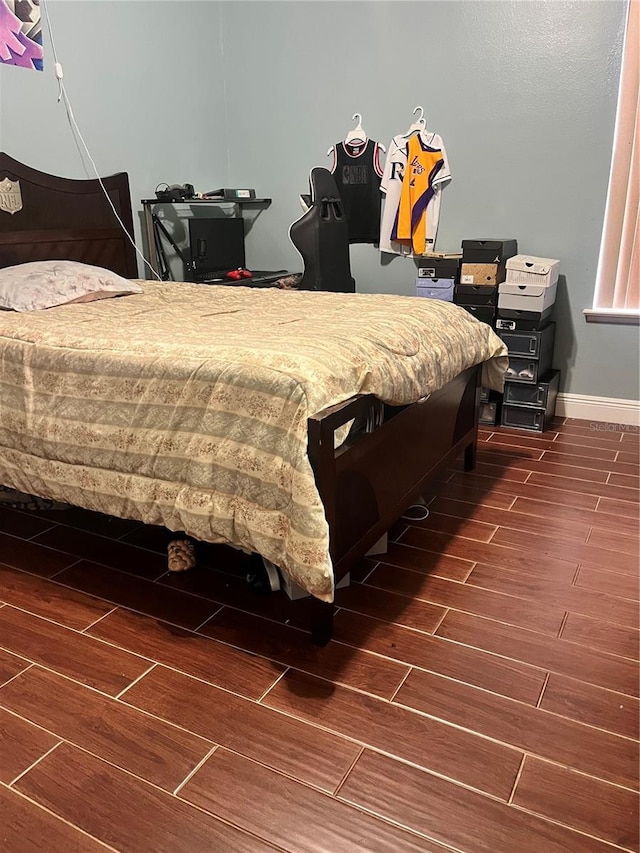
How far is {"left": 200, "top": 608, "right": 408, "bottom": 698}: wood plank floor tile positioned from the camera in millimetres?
1704

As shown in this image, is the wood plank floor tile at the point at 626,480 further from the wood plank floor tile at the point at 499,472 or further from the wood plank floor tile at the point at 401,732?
the wood plank floor tile at the point at 401,732

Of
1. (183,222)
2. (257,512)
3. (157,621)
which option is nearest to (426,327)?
(257,512)

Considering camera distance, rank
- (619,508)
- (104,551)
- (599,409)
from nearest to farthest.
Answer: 1. (104,551)
2. (619,508)
3. (599,409)

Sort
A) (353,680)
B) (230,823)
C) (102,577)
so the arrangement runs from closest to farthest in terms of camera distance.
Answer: (230,823), (353,680), (102,577)

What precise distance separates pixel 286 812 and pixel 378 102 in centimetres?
381

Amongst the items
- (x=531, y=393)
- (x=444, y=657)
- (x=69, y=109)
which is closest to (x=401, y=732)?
(x=444, y=657)

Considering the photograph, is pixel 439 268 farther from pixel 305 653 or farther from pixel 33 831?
pixel 33 831

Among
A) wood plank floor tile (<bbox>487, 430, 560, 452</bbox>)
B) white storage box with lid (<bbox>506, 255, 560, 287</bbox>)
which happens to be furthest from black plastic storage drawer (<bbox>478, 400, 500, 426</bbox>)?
white storage box with lid (<bbox>506, 255, 560, 287</bbox>)

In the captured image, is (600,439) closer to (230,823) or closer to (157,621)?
(157,621)

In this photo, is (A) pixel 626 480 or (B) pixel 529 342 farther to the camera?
(B) pixel 529 342

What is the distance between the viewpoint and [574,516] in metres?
2.58

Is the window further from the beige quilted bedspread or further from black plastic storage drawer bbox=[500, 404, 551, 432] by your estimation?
the beige quilted bedspread

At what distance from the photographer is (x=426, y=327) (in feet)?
7.72

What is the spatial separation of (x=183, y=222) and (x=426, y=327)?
2.51m
